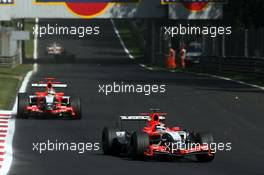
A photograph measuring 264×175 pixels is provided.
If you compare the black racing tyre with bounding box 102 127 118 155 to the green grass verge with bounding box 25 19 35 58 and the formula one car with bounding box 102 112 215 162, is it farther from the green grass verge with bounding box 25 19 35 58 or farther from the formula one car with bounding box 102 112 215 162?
the green grass verge with bounding box 25 19 35 58

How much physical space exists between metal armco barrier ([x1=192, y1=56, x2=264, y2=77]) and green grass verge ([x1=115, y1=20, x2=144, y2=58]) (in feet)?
111

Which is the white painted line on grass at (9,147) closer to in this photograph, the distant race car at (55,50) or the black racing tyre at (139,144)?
the black racing tyre at (139,144)

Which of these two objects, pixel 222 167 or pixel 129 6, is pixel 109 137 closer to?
pixel 222 167

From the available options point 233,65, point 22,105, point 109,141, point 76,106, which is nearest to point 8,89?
point 76,106

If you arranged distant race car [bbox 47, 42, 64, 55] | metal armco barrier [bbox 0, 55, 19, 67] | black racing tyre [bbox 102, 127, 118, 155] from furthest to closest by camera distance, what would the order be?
1. distant race car [bbox 47, 42, 64, 55]
2. metal armco barrier [bbox 0, 55, 19, 67]
3. black racing tyre [bbox 102, 127, 118, 155]

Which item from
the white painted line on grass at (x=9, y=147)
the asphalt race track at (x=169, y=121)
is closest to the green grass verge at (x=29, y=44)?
the asphalt race track at (x=169, y=121)

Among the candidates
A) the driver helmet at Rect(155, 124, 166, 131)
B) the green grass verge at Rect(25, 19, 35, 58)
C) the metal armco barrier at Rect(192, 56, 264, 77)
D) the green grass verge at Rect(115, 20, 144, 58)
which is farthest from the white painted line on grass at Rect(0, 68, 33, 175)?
the green grass verge at Rect(115, 20, 144, 58)

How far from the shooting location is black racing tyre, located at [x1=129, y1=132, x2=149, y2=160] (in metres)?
17.7

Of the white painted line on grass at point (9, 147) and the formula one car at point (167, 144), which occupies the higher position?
the formula one car at point (167, 144)

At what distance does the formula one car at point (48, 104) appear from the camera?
25.9 metres

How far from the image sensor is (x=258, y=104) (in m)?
31.3

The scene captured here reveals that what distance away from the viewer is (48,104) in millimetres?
25797

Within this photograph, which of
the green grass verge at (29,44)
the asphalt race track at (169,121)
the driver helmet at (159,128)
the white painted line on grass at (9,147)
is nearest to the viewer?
the white painted line on grass at (9,147)

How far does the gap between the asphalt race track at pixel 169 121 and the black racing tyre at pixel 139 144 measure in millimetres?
165
